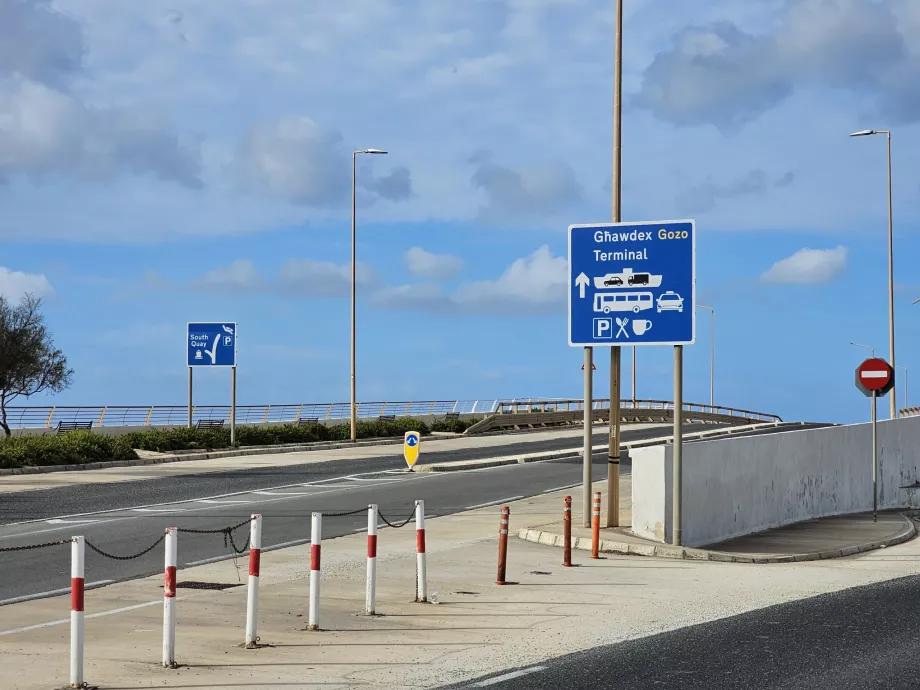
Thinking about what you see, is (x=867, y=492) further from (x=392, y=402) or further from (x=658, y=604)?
(x=392, y=402)

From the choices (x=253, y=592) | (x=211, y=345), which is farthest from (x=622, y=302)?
(x=211, y=345)

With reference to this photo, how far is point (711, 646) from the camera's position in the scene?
10633 millimetres

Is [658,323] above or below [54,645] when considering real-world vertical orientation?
above

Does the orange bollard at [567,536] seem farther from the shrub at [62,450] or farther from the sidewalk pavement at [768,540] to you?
the shrub at [62,450]

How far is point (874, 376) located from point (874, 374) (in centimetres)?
6

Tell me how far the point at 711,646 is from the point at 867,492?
17.5 metres

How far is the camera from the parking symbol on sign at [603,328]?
65.2 feet

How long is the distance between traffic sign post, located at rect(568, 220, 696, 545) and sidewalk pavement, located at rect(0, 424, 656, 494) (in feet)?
48.0

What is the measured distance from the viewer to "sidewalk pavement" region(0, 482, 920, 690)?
9.64 metres

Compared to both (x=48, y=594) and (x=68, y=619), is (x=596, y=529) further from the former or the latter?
(x=68, y=619)

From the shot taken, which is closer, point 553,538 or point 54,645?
point 54,645

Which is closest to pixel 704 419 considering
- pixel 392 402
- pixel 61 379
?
pixel 392 402

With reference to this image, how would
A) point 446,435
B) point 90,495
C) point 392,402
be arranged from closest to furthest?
point 90,495 < point 446,435 < point 392,402

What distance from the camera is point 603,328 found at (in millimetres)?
19938
